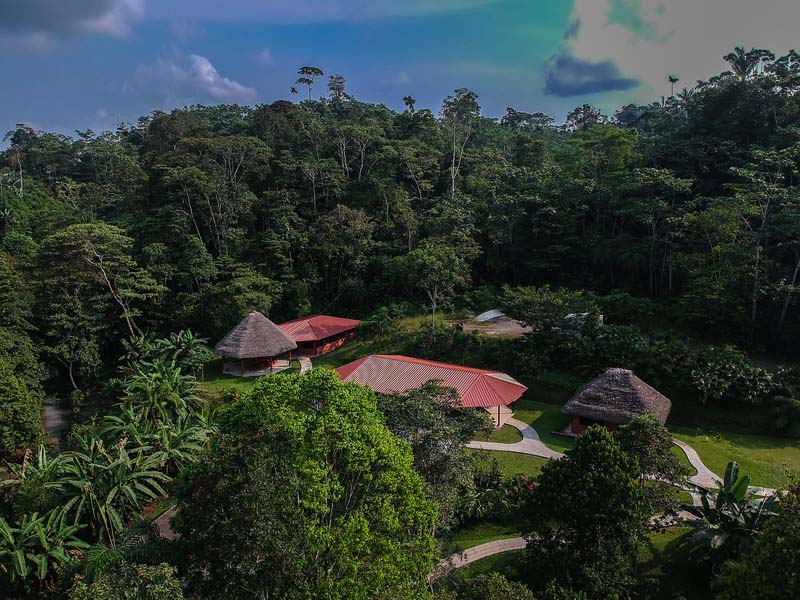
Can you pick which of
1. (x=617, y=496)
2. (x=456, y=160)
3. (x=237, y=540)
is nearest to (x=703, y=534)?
(x=617, y=496)

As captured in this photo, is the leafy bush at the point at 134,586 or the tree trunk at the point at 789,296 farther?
the tree trunk at the point at 789,296

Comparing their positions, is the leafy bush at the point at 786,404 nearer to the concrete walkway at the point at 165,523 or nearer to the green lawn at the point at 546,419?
the green lawn at the point at 546,419

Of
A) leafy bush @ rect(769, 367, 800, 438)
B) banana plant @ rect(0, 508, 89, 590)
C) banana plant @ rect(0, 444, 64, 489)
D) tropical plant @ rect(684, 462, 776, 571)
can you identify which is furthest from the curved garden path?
banana plant @ rect(0, 444, 64, 489)

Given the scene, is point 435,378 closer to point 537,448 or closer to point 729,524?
point 537,448

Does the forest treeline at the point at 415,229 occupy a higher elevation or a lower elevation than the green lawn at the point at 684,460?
higher

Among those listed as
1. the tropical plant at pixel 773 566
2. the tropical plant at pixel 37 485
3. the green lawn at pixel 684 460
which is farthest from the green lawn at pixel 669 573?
the tropical plant at pixel 37 485

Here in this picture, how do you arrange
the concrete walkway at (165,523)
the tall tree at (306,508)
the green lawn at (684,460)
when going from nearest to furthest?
1. the tall tree at (306,508)
2. the concrete walkway at (165,523)
3. the green lawn at (684,460)

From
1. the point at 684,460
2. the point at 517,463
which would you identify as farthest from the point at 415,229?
the point at 684,460
